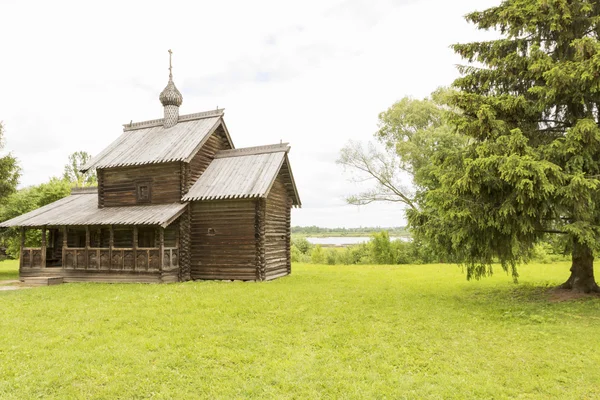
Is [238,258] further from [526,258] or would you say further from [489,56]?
[489,56]

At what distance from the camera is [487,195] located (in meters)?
11.7

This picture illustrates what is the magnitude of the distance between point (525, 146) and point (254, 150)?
1470 cm

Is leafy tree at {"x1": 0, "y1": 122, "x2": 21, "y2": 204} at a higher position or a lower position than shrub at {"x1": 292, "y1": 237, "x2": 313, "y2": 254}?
higher

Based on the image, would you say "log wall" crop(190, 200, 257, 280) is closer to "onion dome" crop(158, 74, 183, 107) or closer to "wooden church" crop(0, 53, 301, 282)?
"wooden church" crop(0, 53, 301, 282)

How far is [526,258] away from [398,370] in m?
8.24

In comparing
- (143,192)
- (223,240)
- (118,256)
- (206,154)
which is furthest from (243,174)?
(118,256)

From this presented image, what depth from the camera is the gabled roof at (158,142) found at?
20547mm

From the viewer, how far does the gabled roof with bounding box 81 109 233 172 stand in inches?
809

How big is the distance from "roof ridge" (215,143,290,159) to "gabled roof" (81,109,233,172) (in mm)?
1542

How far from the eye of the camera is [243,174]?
20438 millimetres

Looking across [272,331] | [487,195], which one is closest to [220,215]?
[272,331]

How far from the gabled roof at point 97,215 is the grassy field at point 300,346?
15.9ft

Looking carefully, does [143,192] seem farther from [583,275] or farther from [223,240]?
[583,275]

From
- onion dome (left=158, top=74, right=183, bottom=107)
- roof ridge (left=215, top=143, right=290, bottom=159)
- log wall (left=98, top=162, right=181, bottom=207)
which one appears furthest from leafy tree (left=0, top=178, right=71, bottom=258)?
roof ridge (left=215, top=143, right=290, bottom=159)
